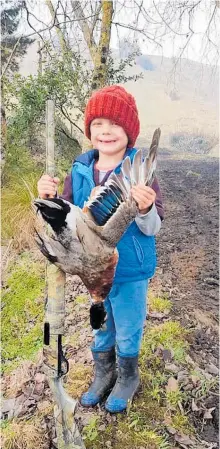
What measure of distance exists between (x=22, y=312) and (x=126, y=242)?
2371 millimetres

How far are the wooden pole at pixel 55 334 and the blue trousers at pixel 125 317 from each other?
1.44 feet

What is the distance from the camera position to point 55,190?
69.6 inches

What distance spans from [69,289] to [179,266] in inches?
55.2

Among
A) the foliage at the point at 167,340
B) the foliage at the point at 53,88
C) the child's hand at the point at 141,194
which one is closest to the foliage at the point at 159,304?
the foliage at the point at 167,340

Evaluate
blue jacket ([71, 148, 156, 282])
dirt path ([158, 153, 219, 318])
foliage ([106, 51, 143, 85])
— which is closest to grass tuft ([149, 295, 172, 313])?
dirt path ([158, 153, 219, 318])

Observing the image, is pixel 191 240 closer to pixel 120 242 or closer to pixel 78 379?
pixel 78 379

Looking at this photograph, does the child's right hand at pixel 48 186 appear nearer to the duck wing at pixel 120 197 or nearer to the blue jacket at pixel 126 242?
the duck wing at pixel 120 197

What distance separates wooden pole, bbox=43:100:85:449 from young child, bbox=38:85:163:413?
22cm

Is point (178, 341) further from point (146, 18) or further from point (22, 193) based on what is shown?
point (146, 18)

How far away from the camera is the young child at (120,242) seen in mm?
2062

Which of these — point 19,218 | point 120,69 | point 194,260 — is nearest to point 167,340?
point 194,260

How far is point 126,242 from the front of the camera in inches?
87.8

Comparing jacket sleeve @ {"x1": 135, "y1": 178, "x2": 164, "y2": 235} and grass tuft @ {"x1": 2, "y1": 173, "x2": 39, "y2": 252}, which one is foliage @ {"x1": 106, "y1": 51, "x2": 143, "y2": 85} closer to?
grass tuft @ {"x1": 2, "y1": 173, "x2": 39, "y2": 252}

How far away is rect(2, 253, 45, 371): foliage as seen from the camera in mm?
3666
